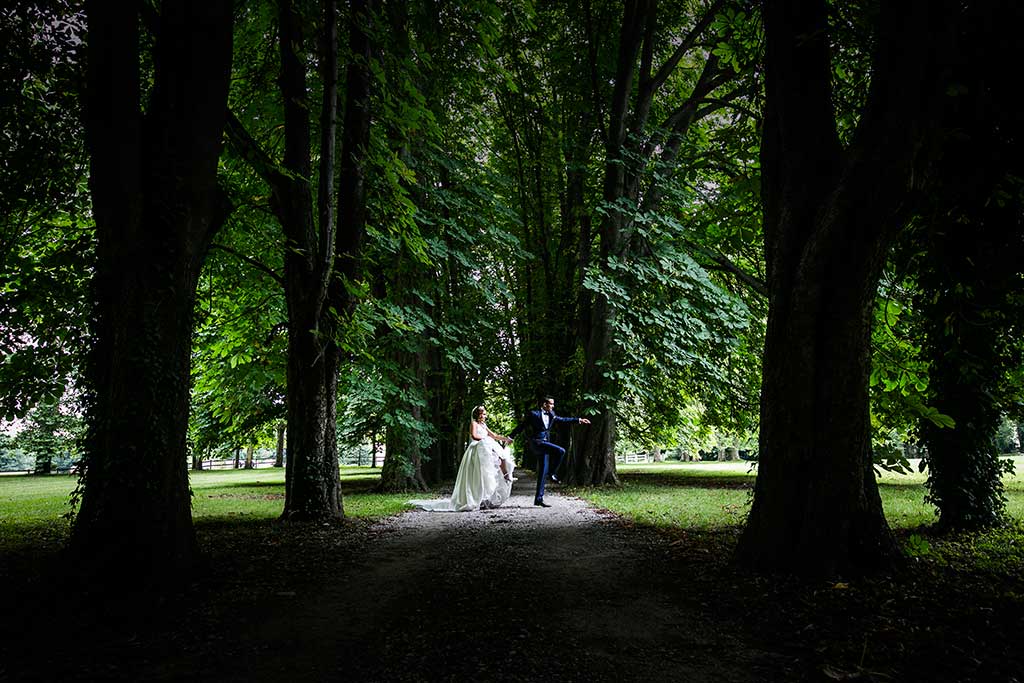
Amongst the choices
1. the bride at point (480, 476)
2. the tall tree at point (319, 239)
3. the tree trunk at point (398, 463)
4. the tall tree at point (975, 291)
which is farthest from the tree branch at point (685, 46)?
the tree trunk at point (398, 463)

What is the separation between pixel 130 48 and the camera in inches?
207

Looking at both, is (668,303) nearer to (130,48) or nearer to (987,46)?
(987,46)

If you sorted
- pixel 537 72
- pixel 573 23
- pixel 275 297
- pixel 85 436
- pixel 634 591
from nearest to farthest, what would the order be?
1. pixel 634 591
2. pixel 85 436
3. pixel 275 297
4. pixel 573 23
5. pixel 537 72

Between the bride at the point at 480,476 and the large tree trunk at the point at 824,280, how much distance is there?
686 centimetres

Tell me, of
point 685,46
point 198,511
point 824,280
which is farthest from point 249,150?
point 685,46

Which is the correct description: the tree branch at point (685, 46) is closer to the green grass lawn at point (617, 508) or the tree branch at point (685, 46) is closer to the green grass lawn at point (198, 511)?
the green grass lawn at point (617, 508)

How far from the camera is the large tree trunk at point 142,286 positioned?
499 cm

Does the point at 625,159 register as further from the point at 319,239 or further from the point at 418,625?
the point at 418,625

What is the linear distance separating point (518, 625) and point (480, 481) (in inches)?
311

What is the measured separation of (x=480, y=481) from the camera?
11.9m

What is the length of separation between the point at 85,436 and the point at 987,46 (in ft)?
29.9

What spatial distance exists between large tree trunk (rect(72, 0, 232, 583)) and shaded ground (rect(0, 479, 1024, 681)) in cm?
61

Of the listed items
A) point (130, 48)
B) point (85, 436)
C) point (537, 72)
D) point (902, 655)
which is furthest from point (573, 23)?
point (902, 655)

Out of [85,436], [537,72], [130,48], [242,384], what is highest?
A: [537,72]
